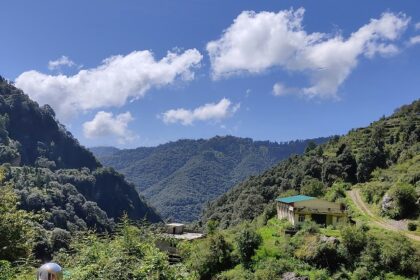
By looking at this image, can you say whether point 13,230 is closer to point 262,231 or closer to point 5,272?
point 5,272

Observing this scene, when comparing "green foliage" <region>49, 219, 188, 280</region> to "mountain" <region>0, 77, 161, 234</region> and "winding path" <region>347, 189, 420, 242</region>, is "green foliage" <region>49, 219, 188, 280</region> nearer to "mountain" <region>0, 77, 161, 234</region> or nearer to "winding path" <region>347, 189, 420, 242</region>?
"winding path" <region>347, 189, 420, 242</region>

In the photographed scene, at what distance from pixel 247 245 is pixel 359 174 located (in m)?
32.5

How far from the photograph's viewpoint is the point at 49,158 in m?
149

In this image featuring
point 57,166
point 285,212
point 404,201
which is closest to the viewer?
point 404,201

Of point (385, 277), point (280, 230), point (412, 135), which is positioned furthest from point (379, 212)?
point (412, 135)

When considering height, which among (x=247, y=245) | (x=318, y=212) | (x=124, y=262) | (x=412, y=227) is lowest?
(x=247, y=245)

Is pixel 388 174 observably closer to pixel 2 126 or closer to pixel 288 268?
pixel 288 268

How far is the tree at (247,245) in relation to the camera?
3847 cm

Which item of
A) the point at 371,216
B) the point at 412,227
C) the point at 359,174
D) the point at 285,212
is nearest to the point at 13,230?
the point at 412,227

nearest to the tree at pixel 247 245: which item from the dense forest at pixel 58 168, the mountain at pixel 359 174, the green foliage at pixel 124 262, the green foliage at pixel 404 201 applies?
the green foliage at pixel 404 201

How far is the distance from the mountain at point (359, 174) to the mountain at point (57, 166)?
34.6 m

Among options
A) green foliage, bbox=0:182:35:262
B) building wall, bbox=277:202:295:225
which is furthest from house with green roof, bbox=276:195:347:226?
green foliage, bbox=0:182:35:262

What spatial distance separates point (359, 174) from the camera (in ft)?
216

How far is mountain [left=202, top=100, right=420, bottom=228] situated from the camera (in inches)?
1880
